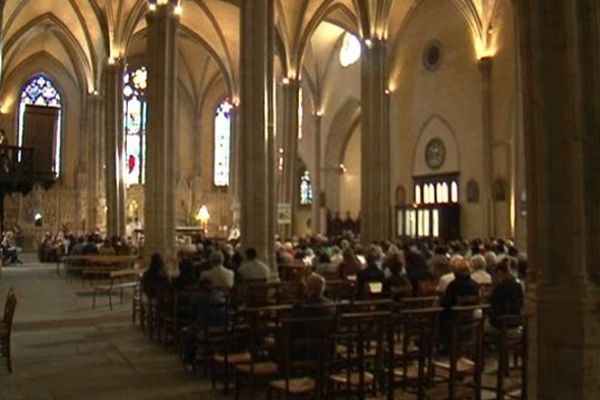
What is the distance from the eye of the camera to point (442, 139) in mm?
30547

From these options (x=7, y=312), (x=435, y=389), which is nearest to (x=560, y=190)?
(x=435, y=389)

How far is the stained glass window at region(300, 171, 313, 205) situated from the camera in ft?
143

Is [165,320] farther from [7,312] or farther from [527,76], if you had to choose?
[527,76]

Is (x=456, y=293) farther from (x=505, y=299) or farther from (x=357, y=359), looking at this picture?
(x=357, y=359)

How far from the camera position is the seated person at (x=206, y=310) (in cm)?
876

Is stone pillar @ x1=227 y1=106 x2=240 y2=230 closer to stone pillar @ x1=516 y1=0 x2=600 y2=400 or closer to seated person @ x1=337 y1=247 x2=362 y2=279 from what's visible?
seated person @ x1=337 y1=247 x2=362 y2=279

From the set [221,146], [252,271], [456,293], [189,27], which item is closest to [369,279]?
[252,271]

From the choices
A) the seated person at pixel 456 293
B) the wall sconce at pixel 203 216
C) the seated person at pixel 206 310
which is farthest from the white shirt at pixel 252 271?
the wall sconce at pixel 203 216

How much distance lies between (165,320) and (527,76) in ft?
22.0

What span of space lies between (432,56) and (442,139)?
154 inches

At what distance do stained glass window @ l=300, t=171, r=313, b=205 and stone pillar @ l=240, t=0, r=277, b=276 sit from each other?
26.6 metres

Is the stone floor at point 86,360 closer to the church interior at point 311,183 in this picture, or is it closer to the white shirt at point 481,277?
the church interior at point 311,183

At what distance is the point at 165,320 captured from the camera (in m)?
10.8

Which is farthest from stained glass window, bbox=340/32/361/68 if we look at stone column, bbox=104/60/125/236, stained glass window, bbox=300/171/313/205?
stone column, bbox=104/60/125/236
